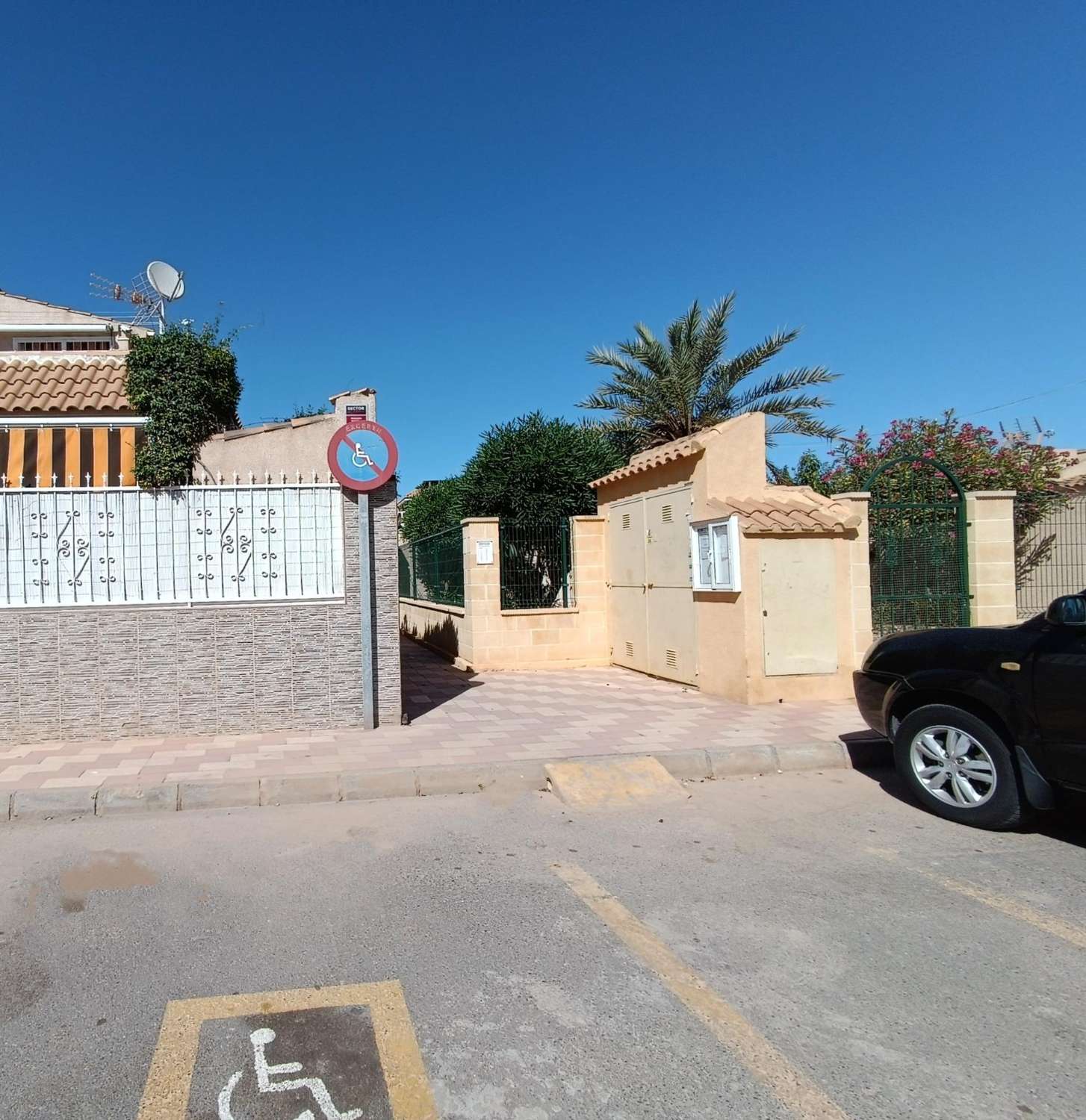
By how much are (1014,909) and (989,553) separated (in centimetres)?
735

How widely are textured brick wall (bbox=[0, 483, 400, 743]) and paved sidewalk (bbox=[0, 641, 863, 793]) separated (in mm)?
198

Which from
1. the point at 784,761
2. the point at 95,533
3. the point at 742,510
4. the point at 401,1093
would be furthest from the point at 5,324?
the point at 401,1093

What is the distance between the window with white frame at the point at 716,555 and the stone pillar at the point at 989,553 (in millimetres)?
3417

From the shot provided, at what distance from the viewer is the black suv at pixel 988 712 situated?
4.86 meters

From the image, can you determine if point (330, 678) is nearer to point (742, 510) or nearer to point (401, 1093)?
point (742, 510)

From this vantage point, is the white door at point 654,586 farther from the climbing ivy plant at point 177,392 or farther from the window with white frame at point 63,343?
the window with white frame at point 63,343

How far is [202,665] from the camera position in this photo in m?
7.59

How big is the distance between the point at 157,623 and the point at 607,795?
4363 mm

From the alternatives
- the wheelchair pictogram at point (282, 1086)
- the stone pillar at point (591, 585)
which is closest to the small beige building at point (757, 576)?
the stone pillar at point (591, 585)

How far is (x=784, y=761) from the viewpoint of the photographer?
700 cm

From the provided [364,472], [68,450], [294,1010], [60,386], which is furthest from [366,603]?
[60,386]

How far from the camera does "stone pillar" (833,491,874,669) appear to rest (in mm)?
9484

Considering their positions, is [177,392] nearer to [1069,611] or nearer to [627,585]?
[627,585]

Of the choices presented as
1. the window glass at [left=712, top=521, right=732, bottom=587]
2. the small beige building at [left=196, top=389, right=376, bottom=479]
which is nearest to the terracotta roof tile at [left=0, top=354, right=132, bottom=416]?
the small beige building at [left=196, top=389, right=376, bottom=479]
